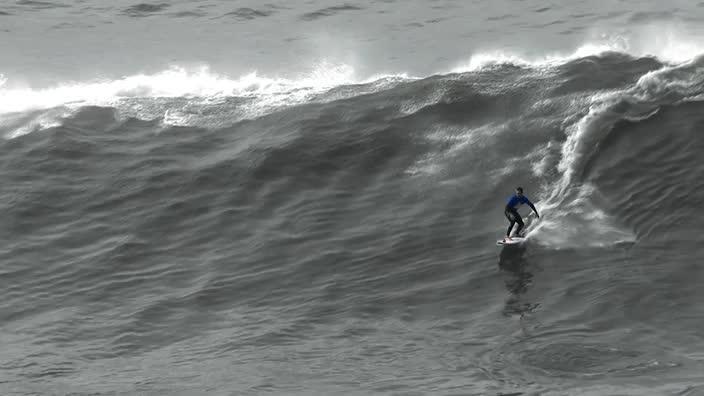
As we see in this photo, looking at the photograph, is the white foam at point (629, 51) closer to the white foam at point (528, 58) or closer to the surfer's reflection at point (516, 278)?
the white foam at point (528, 58)

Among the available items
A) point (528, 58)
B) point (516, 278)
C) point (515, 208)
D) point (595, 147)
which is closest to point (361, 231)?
point (515, 208)

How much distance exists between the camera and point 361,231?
1455 inches

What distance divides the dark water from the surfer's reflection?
8 centimetres

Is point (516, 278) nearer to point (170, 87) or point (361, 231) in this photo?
point (361, 231)

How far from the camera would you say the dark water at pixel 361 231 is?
29250 mm

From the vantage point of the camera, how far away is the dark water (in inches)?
1152

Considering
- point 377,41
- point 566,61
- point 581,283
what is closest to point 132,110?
point 377,41

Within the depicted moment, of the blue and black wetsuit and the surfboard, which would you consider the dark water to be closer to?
the surfboard

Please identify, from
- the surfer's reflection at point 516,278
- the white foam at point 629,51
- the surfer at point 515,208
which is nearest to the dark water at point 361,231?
the surfer's reflection at point 516,278

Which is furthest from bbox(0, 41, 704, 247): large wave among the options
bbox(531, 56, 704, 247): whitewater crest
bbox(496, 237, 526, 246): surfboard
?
bbox(496, 237, 526, 246): surfboard

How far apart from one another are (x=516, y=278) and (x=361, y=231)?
238 inches

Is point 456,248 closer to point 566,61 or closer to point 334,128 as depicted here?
point 334,128

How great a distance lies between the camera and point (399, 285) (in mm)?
33750

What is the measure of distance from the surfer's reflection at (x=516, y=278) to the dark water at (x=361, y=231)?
76mm
